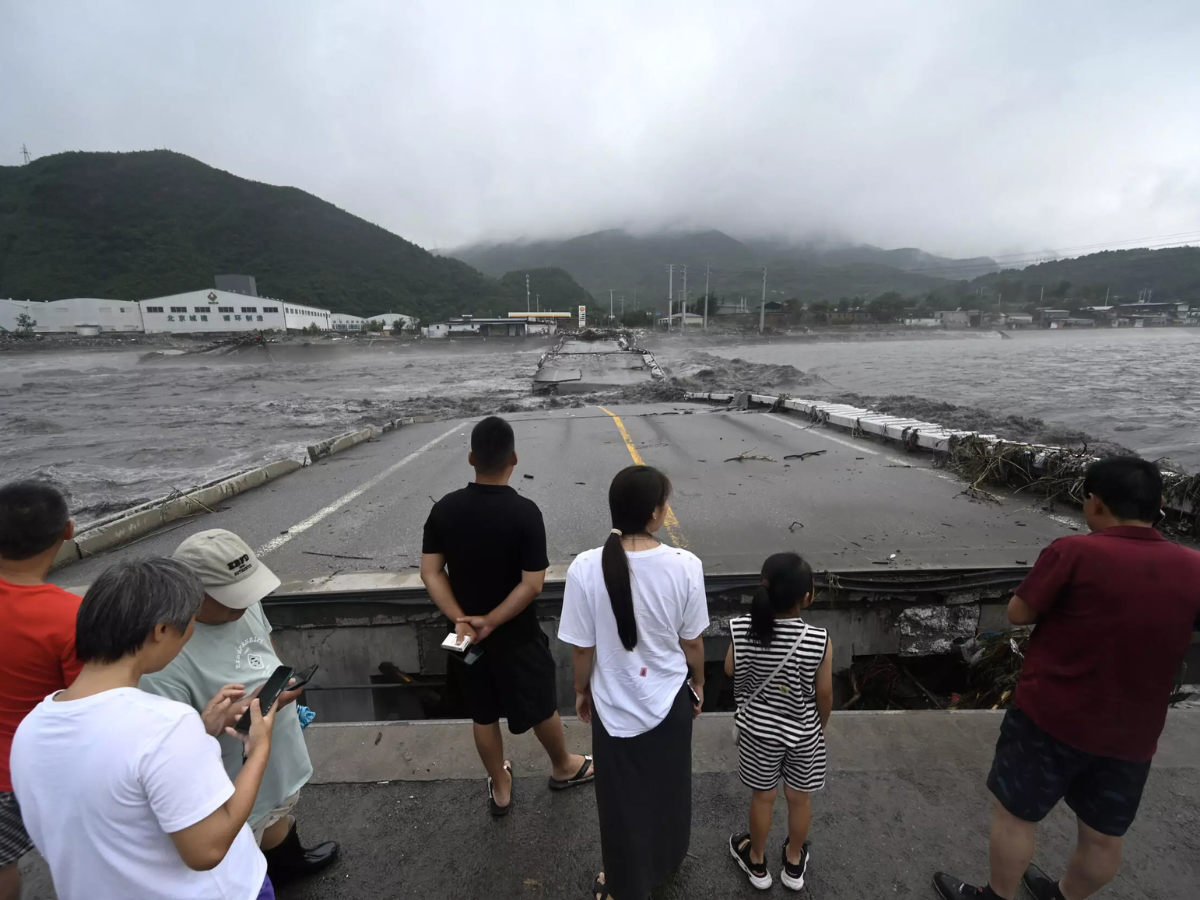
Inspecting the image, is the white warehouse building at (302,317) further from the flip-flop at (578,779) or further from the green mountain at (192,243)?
the flip-flop at (578,779)

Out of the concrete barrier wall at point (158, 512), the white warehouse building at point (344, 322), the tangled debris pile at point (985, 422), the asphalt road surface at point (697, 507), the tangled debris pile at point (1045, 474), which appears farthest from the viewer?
the white warehouse building at point (344, 322)

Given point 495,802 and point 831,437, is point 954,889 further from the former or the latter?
point 831,437

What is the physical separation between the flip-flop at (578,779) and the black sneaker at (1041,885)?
194cm

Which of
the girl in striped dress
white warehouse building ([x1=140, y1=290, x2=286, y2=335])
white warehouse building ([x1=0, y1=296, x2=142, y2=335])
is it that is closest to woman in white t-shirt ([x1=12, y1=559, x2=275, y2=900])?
the girl in striped dress

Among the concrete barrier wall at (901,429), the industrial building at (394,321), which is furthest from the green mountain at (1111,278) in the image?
the concrete barrier wall at (901,429)

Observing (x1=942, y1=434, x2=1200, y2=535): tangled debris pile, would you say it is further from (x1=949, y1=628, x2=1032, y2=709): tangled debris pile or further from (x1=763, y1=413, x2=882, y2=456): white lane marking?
(x1=949, y1=628, x2=1032, y2=709): tangled debris pile

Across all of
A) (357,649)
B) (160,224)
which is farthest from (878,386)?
(160,224)

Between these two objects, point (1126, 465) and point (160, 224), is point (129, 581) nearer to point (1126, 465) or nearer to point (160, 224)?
point (1126, 465)

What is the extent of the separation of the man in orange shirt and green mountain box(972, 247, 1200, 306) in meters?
145

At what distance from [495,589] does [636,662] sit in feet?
2.64

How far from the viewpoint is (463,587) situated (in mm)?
2699

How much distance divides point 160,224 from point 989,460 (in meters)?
175

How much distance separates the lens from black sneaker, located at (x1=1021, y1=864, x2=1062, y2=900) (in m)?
2.39

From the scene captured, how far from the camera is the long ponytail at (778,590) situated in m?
2.27
